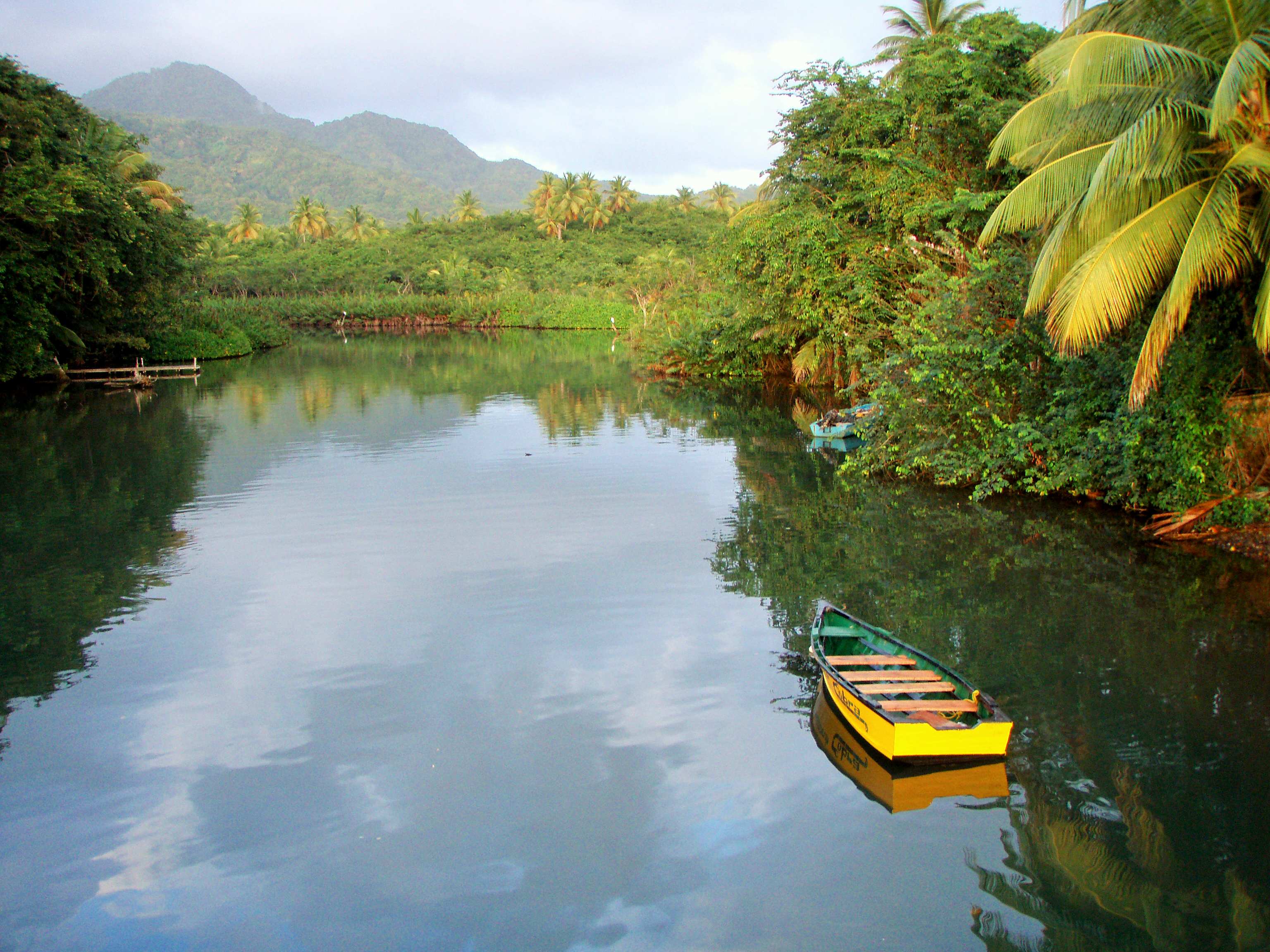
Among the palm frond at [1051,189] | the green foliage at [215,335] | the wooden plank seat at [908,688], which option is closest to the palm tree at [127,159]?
the green foliage at [215,335]

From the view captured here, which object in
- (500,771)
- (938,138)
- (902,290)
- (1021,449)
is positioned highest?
(938,138)

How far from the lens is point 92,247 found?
32250 mm

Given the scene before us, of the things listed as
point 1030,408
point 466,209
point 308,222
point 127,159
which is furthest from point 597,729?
point 466,209

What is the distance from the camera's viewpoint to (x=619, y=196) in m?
119

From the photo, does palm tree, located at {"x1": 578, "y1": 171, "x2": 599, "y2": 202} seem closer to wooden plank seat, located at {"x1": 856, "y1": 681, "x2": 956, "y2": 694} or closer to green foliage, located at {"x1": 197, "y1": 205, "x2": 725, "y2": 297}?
green foliage, located at {"x1": 197, "y1": 205, "x2": 725, "y2": 297}

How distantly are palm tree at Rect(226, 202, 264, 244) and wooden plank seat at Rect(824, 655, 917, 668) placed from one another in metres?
107

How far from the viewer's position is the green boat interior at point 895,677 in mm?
7992

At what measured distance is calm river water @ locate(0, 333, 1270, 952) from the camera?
20.5 feet

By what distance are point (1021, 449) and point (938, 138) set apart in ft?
40.1

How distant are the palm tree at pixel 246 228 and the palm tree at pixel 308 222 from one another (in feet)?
12.2

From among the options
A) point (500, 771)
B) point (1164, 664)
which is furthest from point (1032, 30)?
point (500, 771)

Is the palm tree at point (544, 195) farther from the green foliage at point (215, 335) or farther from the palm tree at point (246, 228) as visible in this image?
the green foliage at point (215, 335)

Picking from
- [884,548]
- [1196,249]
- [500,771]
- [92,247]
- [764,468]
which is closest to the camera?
[500,771]

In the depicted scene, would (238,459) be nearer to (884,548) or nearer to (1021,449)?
(884,548)
